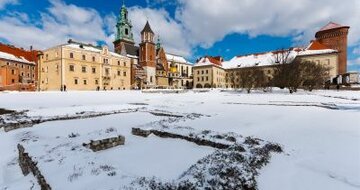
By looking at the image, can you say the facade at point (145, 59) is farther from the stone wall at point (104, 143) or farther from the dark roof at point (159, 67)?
the stone wall at point (104, 143)

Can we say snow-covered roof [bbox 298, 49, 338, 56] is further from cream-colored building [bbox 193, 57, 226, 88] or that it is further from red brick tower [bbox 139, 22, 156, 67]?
red brick tower [bbox 139, 22, 156, 67]

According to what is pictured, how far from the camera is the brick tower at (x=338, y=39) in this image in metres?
66.9

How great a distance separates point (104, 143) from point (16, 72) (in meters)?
67.2

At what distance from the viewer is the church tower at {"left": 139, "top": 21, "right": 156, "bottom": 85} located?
240ft

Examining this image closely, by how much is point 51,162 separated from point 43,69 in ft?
195

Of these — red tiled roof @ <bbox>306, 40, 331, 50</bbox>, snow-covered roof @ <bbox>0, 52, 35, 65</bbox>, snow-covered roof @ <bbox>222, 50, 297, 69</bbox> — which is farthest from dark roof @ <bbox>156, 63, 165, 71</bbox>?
red tiled roof @ <bbox>306, 40, 331, 50</bbox>

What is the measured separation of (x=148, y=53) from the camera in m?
73.9

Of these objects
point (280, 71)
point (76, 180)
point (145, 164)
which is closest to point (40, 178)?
point (76, 180)

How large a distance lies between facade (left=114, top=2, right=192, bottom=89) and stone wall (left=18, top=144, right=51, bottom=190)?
207 feet

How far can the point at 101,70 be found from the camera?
57844 millimetres

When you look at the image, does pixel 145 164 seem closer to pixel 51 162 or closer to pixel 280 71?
pixel 51 162

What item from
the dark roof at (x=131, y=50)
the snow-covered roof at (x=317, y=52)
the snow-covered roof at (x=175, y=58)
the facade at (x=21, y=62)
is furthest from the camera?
the snow-covered roof at (x=175, y=58)

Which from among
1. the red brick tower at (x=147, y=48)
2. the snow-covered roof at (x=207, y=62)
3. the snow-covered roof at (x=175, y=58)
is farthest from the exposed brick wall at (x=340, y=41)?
the snow-covered roof at (x=175, y=58)

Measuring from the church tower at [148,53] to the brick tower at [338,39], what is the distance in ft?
194
